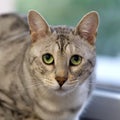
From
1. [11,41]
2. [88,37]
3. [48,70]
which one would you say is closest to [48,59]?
[48,70]

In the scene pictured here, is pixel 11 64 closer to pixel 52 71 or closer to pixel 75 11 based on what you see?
pixel 52 71

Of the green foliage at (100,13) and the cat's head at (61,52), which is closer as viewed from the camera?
the cat's head at (61,52)

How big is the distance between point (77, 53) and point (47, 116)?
24cm

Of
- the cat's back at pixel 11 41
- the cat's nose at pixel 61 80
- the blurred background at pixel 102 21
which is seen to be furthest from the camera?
the blurred background at pixel 102 21

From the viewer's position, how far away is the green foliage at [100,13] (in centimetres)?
153

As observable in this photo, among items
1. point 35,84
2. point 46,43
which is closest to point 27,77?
point 35,84

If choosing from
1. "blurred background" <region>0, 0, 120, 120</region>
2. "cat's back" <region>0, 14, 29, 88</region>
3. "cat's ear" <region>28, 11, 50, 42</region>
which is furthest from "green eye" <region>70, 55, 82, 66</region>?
"blurred background" <region>0, 0, 120, 120</region>

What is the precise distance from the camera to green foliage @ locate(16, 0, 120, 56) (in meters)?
1.53

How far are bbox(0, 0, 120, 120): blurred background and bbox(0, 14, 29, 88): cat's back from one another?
0.20m

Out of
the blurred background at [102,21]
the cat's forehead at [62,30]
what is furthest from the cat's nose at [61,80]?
the blurred background at [102,21]

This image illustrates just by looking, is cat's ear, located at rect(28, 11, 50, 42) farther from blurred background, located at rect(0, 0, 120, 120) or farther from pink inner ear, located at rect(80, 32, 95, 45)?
blurred background, located at rect(0, 0, 120, 120)

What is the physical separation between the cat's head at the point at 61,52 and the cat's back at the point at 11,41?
14 cm

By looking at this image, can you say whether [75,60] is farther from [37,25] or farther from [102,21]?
[102,21]

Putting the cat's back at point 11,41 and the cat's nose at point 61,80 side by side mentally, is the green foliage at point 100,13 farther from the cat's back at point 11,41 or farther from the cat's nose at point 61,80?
the cat's nose at point 61,80
